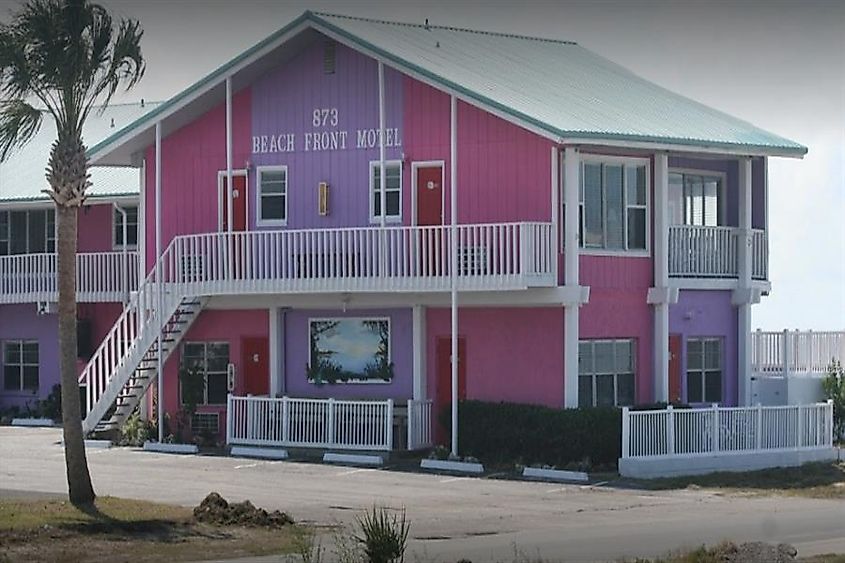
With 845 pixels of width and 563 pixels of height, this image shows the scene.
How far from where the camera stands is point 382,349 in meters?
39.6

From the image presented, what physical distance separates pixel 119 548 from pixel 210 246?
16.7m

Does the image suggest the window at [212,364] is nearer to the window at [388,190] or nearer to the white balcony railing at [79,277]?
the window at [388,190]

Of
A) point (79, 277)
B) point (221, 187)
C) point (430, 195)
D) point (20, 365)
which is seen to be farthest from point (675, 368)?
point (20, 365)

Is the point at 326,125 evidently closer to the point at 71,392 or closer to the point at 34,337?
the point at 71,392

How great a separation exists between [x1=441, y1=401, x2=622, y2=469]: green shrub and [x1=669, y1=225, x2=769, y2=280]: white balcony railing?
510cm

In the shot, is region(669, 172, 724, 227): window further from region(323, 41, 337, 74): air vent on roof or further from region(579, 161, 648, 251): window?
region(323, 41, 337, 74): air vent on roof

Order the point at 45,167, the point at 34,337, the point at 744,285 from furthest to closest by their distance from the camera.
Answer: the point at 34,337 → the point at 45,167 → the point at 744,285

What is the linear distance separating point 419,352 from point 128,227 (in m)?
12.7

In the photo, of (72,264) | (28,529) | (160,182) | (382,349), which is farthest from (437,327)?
(28,529)

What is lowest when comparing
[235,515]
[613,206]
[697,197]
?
[235,515]

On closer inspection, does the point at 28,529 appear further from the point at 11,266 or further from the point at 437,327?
the point at 11,266

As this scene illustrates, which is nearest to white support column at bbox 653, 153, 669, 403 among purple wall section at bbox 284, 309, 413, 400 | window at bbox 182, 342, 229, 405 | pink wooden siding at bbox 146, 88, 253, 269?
purple wall section at bbox 284, 309, 413, 400

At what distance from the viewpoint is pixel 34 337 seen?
50656mm

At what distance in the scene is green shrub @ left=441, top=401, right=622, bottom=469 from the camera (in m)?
34.4
